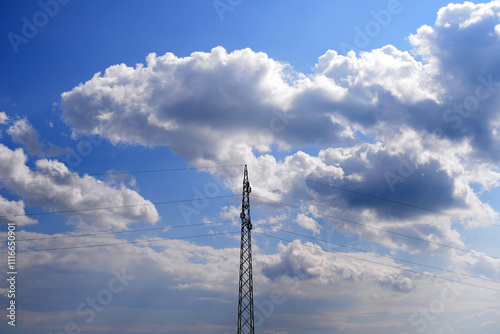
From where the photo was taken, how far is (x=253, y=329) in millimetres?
89625

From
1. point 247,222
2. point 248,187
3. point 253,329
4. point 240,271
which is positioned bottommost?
point 253,329

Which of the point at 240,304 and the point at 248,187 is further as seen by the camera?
the point at 248,187

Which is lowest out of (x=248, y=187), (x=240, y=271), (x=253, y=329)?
(x=253, y=329)

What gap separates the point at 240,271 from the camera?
92938mm

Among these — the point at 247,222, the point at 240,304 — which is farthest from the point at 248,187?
the point at 240,304

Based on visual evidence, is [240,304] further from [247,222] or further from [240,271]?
[247,222]

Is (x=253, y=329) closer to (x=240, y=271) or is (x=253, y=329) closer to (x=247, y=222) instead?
(x=240, y=271)

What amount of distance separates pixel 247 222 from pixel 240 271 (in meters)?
10.0

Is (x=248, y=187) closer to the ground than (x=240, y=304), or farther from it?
farther from it

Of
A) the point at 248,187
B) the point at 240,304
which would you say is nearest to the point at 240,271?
the point at 240,304

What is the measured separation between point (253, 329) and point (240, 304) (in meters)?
5.42

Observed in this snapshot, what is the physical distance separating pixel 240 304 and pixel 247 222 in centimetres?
1639

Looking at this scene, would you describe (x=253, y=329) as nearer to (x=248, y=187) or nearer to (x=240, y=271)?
(x=240, y=271)

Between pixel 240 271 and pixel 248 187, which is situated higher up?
pixel 248 187
